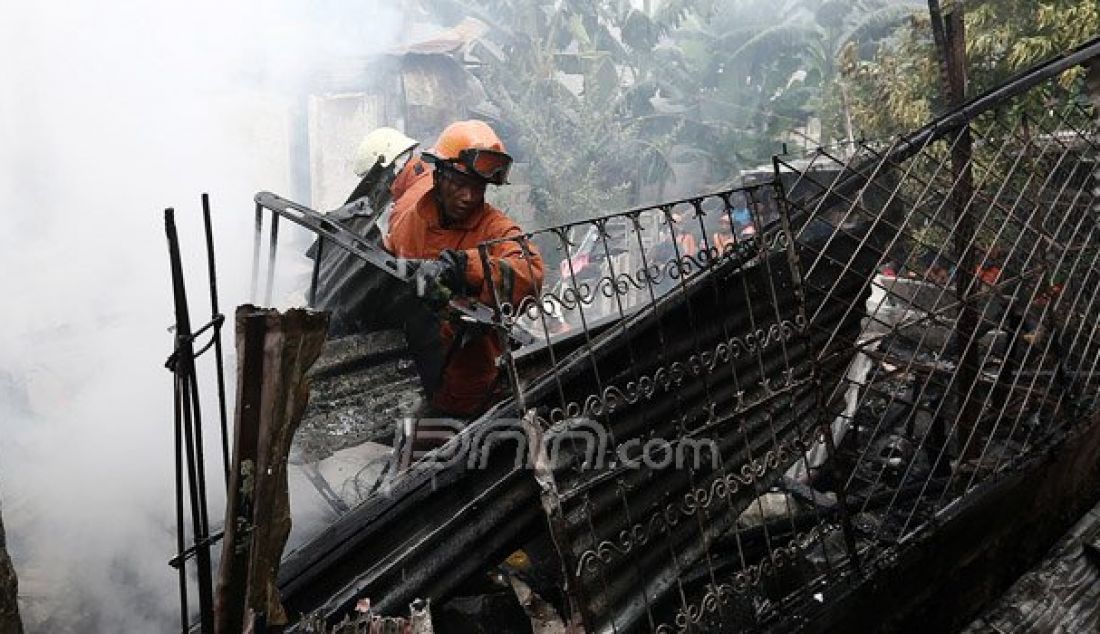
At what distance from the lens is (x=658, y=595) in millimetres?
3025

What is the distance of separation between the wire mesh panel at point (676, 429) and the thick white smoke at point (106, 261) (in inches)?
154

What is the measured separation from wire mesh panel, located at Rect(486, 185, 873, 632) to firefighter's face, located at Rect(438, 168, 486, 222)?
183cm

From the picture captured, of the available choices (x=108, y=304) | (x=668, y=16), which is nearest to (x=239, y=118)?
(x=108, y=304)

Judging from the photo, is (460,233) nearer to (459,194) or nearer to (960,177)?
(459,194)

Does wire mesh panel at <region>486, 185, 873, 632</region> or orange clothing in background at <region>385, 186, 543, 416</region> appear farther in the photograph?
orange clothing in background at <region>385, 186, 543, 416</region>

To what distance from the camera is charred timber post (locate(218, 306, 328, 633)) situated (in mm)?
1902

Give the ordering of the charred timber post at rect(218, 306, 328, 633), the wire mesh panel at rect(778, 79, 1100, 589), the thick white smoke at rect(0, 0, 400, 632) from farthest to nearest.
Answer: the thick white smoke at rect(0, 0, 400, 632), the wire mesh panel at rect(778, 79, 1100, 589), the charred timber post at rect(218, 306, 328, 633)

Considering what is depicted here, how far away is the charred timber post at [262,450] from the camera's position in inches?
74.9

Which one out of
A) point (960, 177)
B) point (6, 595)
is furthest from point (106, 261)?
point (960, 177)

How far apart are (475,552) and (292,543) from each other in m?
3.43

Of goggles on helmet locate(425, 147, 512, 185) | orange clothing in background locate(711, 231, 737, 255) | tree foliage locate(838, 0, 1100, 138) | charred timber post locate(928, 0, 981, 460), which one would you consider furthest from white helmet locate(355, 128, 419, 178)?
tree foliage locate(838, 0, 1100, 138)

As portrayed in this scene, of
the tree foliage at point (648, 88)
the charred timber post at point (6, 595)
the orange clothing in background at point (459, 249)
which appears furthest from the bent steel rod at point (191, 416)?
the tree foliage at point (648, 88)

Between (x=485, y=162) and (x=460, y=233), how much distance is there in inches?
24.3

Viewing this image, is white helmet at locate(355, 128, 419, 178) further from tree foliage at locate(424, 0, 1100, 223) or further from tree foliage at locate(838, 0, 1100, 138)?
tree foliage at locate(424, 0, 1100, 223)
